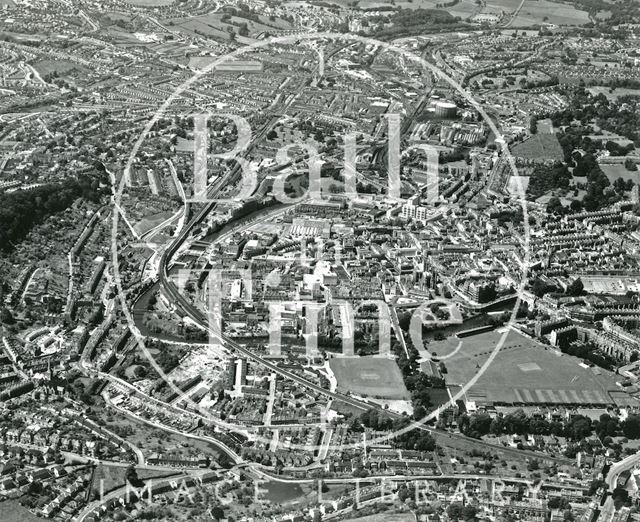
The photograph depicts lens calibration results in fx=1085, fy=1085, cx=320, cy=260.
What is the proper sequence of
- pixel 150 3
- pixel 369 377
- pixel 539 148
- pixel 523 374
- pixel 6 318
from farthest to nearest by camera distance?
pixel 150 3
pixel 539 148
pixel 6 318
pixel 523 374
pixel 369 377

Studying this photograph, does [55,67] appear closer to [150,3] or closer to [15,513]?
[150,3]

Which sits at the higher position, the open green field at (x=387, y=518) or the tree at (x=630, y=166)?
the tree at (x=630, y=166)

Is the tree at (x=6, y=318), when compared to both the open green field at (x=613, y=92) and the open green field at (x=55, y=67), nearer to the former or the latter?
the open green field at (x=55, y=67)

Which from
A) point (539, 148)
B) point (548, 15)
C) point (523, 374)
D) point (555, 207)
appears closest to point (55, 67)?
point (539, 148)

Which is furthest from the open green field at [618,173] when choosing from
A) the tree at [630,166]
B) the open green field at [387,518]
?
the open green field at [387,518]

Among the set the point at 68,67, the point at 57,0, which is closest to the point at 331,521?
the point at 68,67

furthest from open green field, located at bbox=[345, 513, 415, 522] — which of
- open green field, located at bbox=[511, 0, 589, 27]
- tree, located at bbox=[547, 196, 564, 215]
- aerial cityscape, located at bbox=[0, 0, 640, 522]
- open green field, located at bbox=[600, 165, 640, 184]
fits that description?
open green field, located at bbox=[511, 0, 589, 27]
